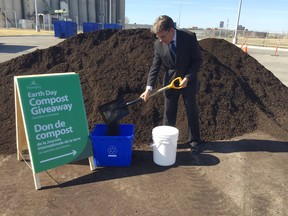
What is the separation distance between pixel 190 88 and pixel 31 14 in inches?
2617

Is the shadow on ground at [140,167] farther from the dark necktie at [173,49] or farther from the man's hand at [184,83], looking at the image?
the dark necktie at [173,49]

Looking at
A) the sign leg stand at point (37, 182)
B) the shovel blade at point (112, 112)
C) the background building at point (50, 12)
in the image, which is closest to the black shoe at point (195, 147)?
the shovel blade at point (112, 112)

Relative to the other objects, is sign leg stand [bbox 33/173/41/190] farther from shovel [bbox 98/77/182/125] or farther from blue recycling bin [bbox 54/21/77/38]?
blue recycling bin [bbox 54/21/77/38]

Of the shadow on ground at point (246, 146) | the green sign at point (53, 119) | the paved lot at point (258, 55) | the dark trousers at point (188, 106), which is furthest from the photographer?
the paved lot at point (258, 55)

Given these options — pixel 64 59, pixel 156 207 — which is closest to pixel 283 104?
pixel 156 207

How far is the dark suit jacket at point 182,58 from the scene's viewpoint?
396cm

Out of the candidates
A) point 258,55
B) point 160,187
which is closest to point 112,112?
point 160,187

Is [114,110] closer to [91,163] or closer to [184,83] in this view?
[91,163]

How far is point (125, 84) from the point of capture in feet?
18.5

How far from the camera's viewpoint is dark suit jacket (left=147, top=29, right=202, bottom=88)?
13.0ft

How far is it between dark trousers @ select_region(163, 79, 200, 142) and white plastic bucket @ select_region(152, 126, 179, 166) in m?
0.45

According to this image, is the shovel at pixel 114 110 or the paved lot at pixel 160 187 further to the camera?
the shovel at pixel 114 110

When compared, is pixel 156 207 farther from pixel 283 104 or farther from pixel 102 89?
pixel 283 104

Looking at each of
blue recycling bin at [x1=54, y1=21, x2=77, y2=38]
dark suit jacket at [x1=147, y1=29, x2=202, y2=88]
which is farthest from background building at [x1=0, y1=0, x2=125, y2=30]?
dark suit jacket at [x1=147, y1=29, x2=202, y2=88]
